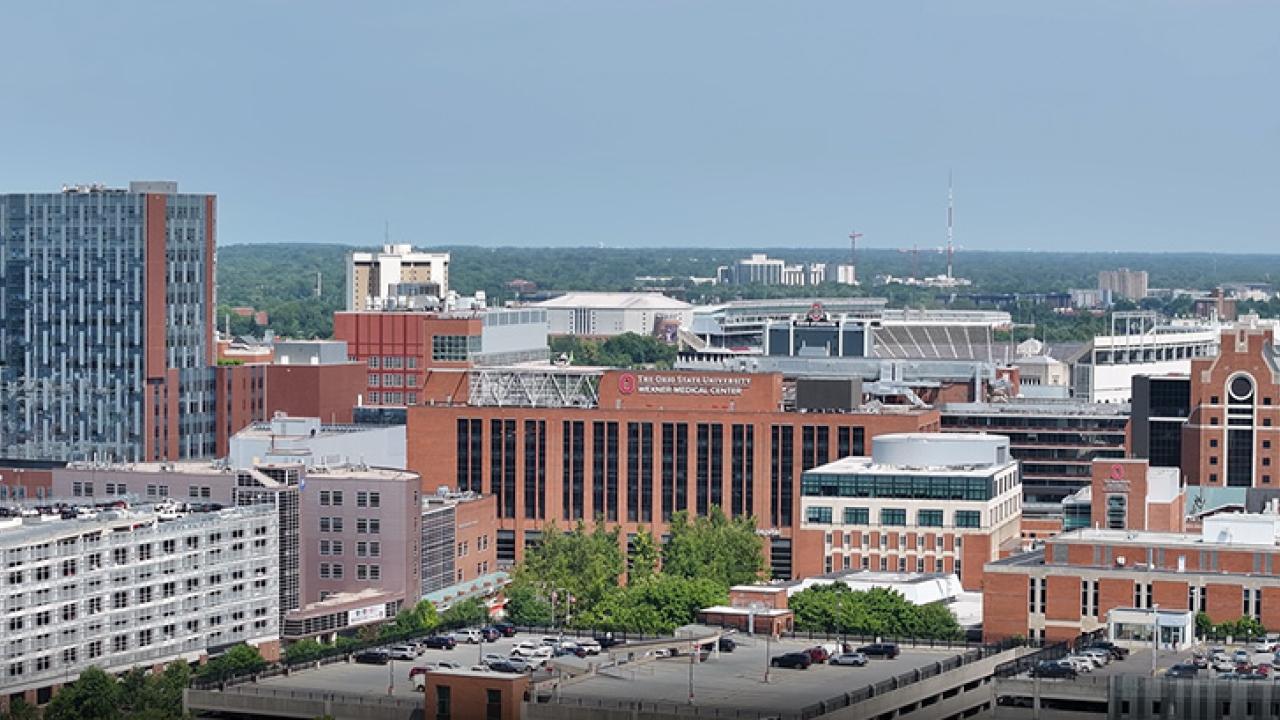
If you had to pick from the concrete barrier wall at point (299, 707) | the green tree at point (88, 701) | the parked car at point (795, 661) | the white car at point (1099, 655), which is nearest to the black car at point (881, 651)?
the parked car at point (795, 661)

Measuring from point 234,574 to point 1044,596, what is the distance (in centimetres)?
4684

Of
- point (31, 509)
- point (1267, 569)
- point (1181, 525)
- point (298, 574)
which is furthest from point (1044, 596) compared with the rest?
point (31, 509)

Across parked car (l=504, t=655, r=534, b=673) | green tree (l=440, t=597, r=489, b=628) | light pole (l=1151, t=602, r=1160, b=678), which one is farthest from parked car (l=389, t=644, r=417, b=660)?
light pole (l=1151, t=602, r=1160, b=678)

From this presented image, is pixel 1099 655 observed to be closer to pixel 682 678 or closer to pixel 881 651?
pixel 881 651

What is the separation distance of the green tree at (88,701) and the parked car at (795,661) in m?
32.1

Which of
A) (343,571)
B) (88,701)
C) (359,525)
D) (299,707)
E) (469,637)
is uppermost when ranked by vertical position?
(359,525)

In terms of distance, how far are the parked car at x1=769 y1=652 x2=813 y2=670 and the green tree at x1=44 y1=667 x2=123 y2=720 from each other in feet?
105

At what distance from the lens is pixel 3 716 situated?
14975cm

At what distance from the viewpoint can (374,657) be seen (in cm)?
14688

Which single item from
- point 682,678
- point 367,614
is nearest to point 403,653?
point 682,678

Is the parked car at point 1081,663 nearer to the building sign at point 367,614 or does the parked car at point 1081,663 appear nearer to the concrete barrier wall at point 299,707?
the concrete barrier wall at point 299,707

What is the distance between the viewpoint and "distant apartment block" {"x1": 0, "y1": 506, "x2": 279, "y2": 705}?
161375 millimetres

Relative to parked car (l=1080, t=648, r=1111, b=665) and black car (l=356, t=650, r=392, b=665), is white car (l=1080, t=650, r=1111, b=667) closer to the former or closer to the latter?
parked car (l=1080, t=648, r=1111, b=665)

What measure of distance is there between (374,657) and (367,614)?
4499 cm
